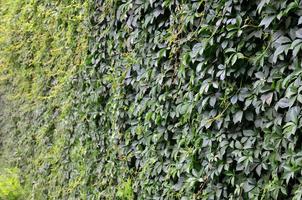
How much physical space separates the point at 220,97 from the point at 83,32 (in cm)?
221

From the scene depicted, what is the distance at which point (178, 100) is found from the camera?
250cm

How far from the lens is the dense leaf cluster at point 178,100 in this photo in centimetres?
184

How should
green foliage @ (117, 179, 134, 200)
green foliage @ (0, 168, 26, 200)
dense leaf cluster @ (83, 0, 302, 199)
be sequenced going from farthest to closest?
green foliage @ (0, 168, 26, 200) < green foliage @ (117, 179, 134, 200) < dense leaf cluster @ (83, 0, 302, 199)

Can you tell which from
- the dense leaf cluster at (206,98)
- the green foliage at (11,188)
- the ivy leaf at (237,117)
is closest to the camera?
the dense leaf cluster at (206,98)

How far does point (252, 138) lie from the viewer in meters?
1.98

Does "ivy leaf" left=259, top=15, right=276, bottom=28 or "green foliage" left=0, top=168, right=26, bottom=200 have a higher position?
"ivy leaf" left=259, top=15, right=276, bottom=28

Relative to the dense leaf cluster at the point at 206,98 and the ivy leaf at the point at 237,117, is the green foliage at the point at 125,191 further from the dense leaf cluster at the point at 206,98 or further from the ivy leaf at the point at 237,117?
the ivy leaf at the point at 237,117

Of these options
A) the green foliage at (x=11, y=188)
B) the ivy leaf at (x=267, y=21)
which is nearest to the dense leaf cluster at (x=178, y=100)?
the ivy leaf at (x=267, y=21)

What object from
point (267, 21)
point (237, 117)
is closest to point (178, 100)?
point (237, 117)

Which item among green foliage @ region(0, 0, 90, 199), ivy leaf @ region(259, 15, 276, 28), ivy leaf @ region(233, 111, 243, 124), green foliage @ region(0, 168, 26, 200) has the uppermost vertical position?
ivy leaf @ region(259, 15, 276, 28)

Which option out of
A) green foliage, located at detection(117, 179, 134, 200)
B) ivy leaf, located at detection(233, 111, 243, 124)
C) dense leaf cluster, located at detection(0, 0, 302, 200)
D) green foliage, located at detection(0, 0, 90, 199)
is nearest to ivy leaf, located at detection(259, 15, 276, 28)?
dense leaf cluster, located at detection(0, 0, 302, 200)

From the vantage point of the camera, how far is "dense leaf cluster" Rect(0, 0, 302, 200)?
184 cm

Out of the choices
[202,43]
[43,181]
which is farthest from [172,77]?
[43,181]

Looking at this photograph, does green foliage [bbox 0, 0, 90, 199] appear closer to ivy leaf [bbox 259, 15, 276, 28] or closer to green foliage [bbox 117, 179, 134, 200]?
green foliage [bbox 117, 179, 134, 200]
